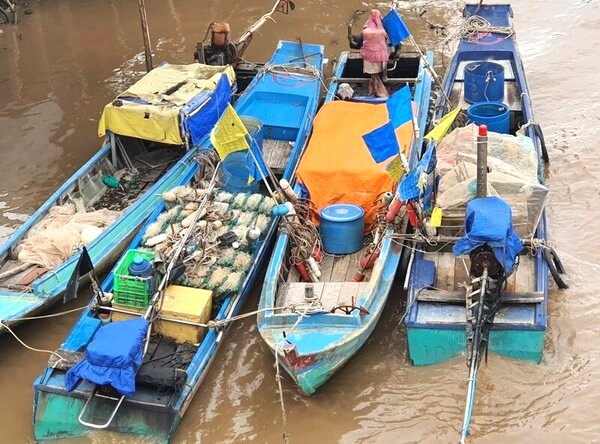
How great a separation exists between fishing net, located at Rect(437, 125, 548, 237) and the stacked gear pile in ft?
8.16

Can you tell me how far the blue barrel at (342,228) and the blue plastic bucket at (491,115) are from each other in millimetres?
2822

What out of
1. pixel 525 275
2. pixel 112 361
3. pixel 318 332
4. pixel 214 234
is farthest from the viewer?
pixel 214 234

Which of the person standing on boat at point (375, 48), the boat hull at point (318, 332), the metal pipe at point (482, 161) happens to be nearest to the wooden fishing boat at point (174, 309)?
the boat hull at point (318, 332)

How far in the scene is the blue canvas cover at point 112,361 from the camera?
25.7 ft

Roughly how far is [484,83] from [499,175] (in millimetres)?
3946

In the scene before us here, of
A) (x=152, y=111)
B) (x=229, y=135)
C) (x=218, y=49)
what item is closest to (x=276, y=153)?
(x=152, y=111)

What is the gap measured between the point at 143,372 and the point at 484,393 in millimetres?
3881

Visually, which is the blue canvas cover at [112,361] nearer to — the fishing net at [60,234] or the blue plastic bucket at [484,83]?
the fishing net at [60,234]

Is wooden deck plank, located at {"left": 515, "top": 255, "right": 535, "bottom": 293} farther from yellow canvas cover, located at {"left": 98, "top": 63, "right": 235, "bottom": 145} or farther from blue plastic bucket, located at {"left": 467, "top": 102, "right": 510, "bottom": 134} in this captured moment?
yellow canvas cover, located at {"left": 98, "top": 63, "right": 235, "bottom": 145}

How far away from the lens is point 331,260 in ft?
33.0

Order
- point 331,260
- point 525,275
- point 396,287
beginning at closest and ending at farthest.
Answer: point 525,275 < point 331,260 < point 396,287

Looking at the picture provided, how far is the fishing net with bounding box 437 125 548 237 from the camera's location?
916 cm

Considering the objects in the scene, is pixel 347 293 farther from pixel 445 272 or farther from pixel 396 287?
pixel 396 287

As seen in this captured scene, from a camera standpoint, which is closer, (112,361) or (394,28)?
(112,361)
